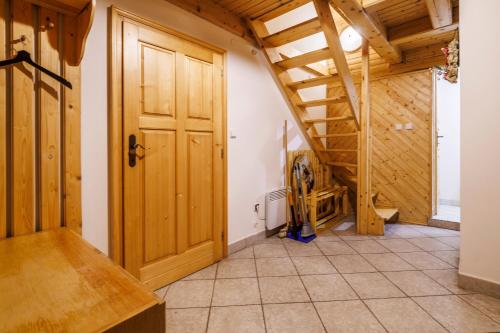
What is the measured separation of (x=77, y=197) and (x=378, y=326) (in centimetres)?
195

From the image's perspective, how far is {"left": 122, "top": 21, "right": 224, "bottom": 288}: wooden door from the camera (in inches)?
73.3

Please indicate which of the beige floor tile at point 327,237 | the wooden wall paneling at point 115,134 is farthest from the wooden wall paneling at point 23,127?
the beige floor tile at point 327,237

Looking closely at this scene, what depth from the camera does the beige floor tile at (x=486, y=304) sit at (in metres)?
1.66

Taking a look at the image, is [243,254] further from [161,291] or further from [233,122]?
[233,122]

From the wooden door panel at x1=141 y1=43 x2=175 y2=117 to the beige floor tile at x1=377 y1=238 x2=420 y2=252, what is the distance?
2704 millimetres

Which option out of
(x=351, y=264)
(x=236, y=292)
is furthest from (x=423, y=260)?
(x=236, y=292)

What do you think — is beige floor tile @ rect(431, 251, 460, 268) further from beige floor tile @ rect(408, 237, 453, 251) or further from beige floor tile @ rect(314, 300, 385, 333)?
beige floor tile @ rect(314, 300, 385, 333)

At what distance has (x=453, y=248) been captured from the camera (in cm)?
282

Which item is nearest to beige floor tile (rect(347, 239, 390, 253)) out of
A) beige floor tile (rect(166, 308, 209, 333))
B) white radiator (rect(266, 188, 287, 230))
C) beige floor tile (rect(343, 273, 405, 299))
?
beige floor tile (rect(343, 273, 405, 299))

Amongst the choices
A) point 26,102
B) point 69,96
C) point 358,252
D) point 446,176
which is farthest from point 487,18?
point 446,176

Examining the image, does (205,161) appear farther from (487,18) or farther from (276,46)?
(487,18)

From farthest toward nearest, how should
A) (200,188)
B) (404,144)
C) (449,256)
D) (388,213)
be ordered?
1. (404,144)
2. (388,213)
3. (449,256)
4. (200,188)

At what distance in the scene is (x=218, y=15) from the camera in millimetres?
2486

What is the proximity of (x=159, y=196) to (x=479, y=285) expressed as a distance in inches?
98.4
